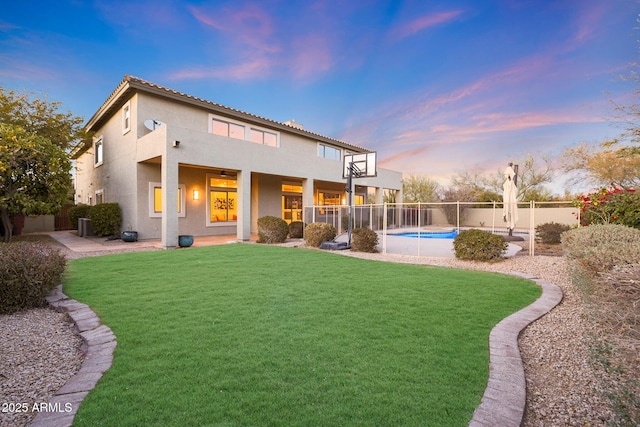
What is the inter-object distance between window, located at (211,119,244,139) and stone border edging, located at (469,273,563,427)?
43.9ft

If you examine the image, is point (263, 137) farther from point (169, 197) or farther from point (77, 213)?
point (77, 213)

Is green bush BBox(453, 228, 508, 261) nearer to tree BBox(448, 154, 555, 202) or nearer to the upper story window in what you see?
the upper story window

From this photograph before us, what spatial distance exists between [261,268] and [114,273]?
9.96ft

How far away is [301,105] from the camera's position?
1872cm

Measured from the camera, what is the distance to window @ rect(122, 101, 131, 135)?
40.8 ft

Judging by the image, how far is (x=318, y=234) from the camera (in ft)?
35.9

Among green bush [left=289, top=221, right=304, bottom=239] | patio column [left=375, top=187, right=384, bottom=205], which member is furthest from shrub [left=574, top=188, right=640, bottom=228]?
patio column [left=375, top=187, right=384, bottom=205]

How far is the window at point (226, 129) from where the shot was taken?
1369 cm

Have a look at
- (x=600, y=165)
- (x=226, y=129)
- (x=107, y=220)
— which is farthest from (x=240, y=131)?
(x=600, y=165)

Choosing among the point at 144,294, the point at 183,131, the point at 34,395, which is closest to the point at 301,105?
the point at 183,131

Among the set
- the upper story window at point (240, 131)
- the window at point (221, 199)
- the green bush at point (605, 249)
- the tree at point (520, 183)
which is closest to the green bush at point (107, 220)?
the window at point (221, 199)

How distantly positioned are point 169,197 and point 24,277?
6565 mm

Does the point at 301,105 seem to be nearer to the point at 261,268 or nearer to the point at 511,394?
the point at 261,268

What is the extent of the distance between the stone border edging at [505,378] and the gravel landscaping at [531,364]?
90 mm
